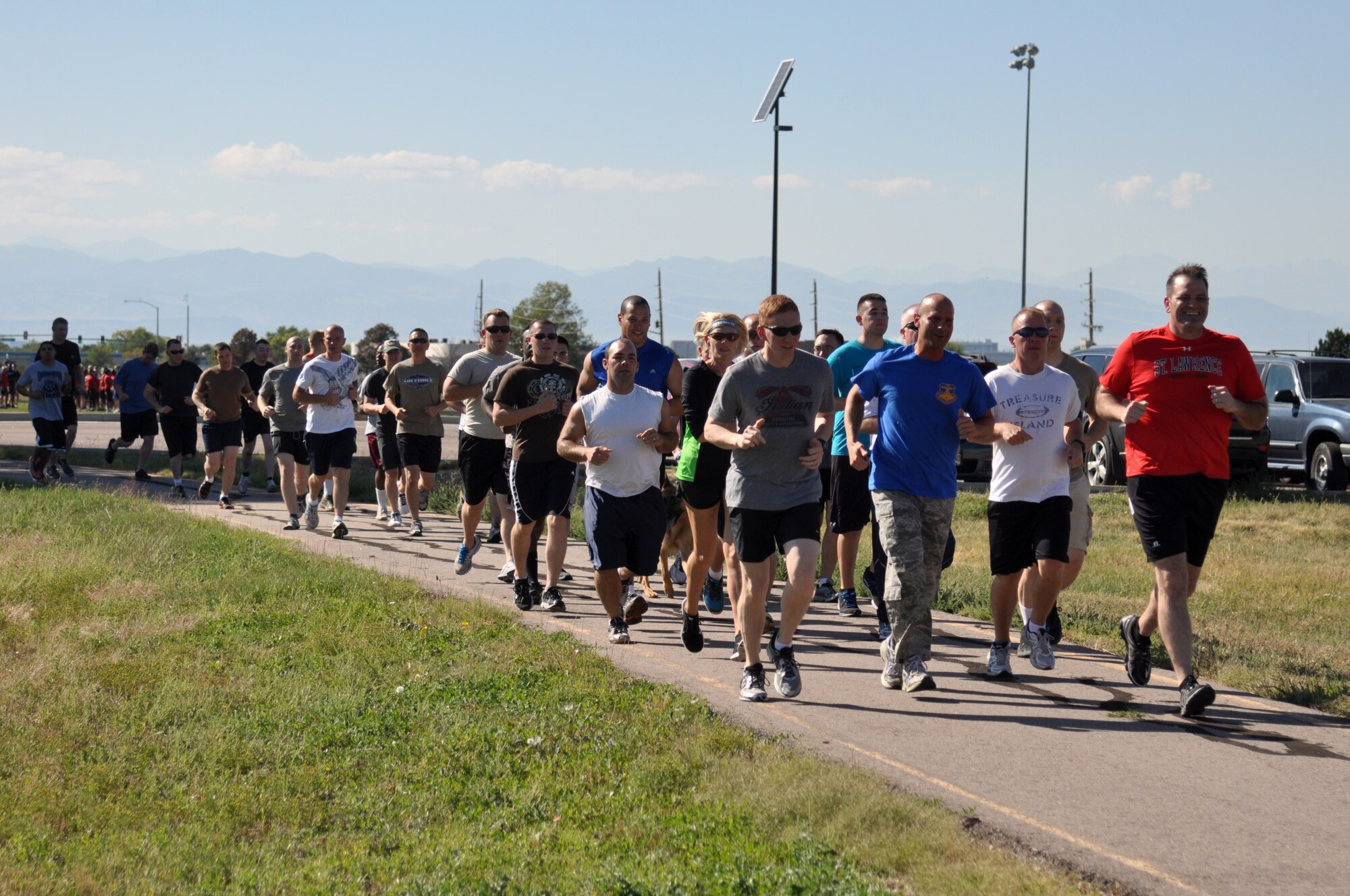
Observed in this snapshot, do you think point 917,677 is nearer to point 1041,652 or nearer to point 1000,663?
point 1000,663

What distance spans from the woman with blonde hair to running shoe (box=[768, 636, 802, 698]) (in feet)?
2.92

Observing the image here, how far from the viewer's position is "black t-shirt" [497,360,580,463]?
9672 millimetres

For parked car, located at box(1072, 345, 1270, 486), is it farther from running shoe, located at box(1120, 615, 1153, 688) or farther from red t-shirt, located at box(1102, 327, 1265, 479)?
red t-shirt, located at box(1102, 327, 1265, 479)

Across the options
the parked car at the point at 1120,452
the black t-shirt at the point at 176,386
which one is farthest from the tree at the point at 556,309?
the black t-shirt at the point at 176,386

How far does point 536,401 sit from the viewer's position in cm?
970

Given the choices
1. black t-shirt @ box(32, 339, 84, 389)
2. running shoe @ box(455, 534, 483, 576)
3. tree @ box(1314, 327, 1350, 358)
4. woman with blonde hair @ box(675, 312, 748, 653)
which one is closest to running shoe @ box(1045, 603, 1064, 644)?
woman with blonde hair @ box(675, 312, 748, 653)

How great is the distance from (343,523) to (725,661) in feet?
21.7

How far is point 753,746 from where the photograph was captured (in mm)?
6117

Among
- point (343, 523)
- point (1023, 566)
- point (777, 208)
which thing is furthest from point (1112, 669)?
point (777, 208)

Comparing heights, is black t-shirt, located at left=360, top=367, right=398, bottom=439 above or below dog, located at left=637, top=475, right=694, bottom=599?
above

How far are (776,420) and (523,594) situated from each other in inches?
135

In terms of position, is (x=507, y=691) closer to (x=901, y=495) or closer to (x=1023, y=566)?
(x=901, y=495)

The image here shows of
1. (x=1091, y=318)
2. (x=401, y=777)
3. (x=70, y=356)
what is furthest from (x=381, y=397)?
(x=1091, y=318)

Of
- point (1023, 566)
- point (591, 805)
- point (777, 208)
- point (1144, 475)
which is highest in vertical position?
point (777, 208)
